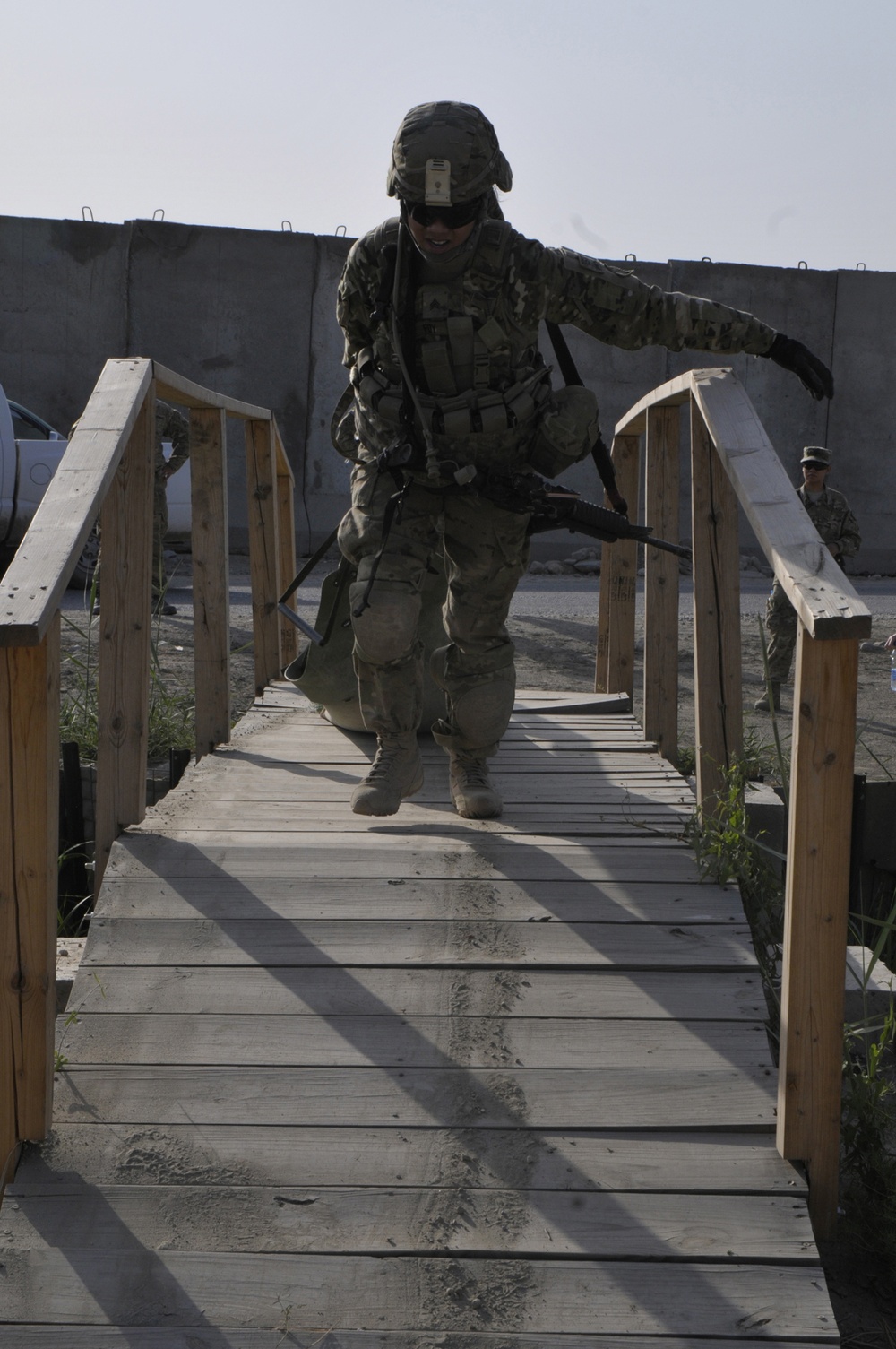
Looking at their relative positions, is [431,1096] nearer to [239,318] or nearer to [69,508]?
[69,508]

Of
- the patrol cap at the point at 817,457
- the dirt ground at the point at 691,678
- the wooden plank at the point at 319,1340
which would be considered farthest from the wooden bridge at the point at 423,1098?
the patrol cap at the point at 817,457

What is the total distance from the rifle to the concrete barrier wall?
1123 centimetres

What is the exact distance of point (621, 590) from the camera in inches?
187

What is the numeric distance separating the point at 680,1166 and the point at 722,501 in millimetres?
1676

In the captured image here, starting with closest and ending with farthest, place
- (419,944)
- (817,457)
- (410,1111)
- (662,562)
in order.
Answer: (410,1111)
(419,944)
(662,562)
(817,457)

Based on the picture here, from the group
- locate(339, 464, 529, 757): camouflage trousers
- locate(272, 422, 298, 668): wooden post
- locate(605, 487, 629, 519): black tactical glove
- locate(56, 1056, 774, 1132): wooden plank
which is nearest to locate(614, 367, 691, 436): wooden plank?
locate(605, 487, 629, 519): black tactical glove

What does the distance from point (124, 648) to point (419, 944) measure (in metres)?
1.02

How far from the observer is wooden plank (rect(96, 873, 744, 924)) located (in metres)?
2.69

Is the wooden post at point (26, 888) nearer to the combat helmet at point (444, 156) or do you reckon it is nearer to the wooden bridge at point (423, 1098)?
the wooden bridge at point (423, 1098)

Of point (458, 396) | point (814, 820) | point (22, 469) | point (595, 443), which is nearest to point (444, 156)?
point (458, 396)

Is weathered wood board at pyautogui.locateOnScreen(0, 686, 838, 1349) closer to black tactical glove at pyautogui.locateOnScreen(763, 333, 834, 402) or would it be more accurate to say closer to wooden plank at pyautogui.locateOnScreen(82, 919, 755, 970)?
wooden plank at pyautogui.locateOnScreen(82, 919, 755, 970)

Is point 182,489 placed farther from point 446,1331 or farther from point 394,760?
point 446,1331

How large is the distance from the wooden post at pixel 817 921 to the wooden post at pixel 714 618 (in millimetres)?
1134

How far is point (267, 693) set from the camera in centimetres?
492
